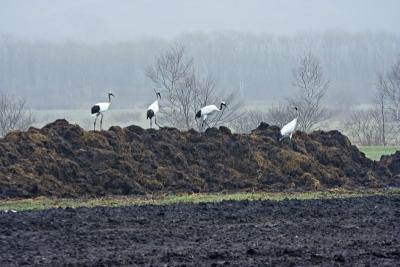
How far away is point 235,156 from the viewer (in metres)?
25.2

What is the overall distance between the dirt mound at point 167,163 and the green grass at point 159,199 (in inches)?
42.7

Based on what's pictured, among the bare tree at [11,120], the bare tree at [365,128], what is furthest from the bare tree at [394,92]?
the bare tree at [11,120]

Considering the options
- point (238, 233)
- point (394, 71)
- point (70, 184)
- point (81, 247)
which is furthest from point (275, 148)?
point (394, 71)

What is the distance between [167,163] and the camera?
79.2ft

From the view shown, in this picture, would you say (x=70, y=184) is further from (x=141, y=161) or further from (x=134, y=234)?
(x=134, y=234)

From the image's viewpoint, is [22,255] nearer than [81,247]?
Yes

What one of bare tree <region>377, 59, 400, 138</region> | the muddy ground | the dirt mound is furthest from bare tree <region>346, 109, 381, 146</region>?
Result: the muddy ground

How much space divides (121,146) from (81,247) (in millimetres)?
12595

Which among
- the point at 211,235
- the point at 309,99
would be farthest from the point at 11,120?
the point at 211,235

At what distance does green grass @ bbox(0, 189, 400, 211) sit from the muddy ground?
2.01 metres

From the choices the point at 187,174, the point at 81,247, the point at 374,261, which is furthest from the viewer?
the point at 187,174

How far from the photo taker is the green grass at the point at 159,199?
18781mm

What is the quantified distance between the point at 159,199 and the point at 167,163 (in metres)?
4.04

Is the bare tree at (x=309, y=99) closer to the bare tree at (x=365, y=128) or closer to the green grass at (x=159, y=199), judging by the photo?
the bare tree at (x=365, y=128)
